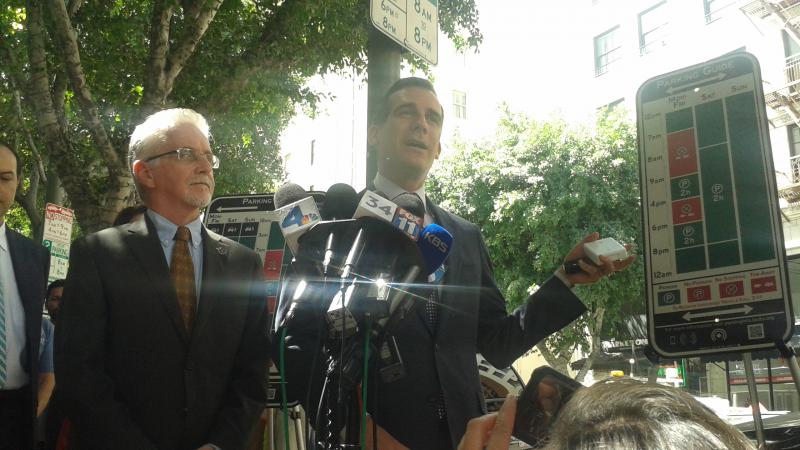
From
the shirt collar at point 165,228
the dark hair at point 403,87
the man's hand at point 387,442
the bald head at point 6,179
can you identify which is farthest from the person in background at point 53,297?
the man's hand at point 387,442

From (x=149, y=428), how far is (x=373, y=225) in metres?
1.28

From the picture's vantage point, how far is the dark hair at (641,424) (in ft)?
3.20

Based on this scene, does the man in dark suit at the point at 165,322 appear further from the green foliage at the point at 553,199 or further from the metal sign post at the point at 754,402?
the green foliage at the point at 553,199

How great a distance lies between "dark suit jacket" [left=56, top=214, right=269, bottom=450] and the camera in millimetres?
2539

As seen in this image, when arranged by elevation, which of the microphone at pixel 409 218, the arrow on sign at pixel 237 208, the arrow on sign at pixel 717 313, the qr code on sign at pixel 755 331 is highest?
the arrow on sign at pixel 237 208

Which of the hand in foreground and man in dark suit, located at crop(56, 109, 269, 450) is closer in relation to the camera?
the hand in foreground

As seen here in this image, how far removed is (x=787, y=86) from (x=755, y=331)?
65.5ft

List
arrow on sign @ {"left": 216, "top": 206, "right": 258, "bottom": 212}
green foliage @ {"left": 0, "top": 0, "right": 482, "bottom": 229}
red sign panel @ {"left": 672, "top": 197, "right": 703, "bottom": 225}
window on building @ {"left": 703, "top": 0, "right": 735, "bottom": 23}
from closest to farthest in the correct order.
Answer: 1. red sign panel @ {"left": 672, "top": 197, "right": 703, "bottom": 225}
2. arrow on sign @ {"left": 216, "top": 206, "right": 258, "bottom": 212}
3. green foliage @ {"left": 0, "top": 0, "right": 482, "bottom": 229}
4. window on building @ {"left": 703, "top": 0, "right": 735, "bottom": 23}

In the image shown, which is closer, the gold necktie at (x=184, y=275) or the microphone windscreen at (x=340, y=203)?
the microphone windscreen at (x=340, y=203)

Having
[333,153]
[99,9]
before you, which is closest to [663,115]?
[99,9]

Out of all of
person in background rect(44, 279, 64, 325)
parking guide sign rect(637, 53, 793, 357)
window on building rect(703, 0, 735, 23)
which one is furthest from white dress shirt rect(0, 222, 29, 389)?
window on building rect(703, 0, 735, 23)

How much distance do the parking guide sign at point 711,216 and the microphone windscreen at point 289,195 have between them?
182 centimetres

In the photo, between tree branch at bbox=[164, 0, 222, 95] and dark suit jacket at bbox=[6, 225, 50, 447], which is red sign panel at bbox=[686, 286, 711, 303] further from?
tree branch at bbox=[164, 0, 222, 95]

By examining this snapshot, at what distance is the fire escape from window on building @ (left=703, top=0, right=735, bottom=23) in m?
1.66
